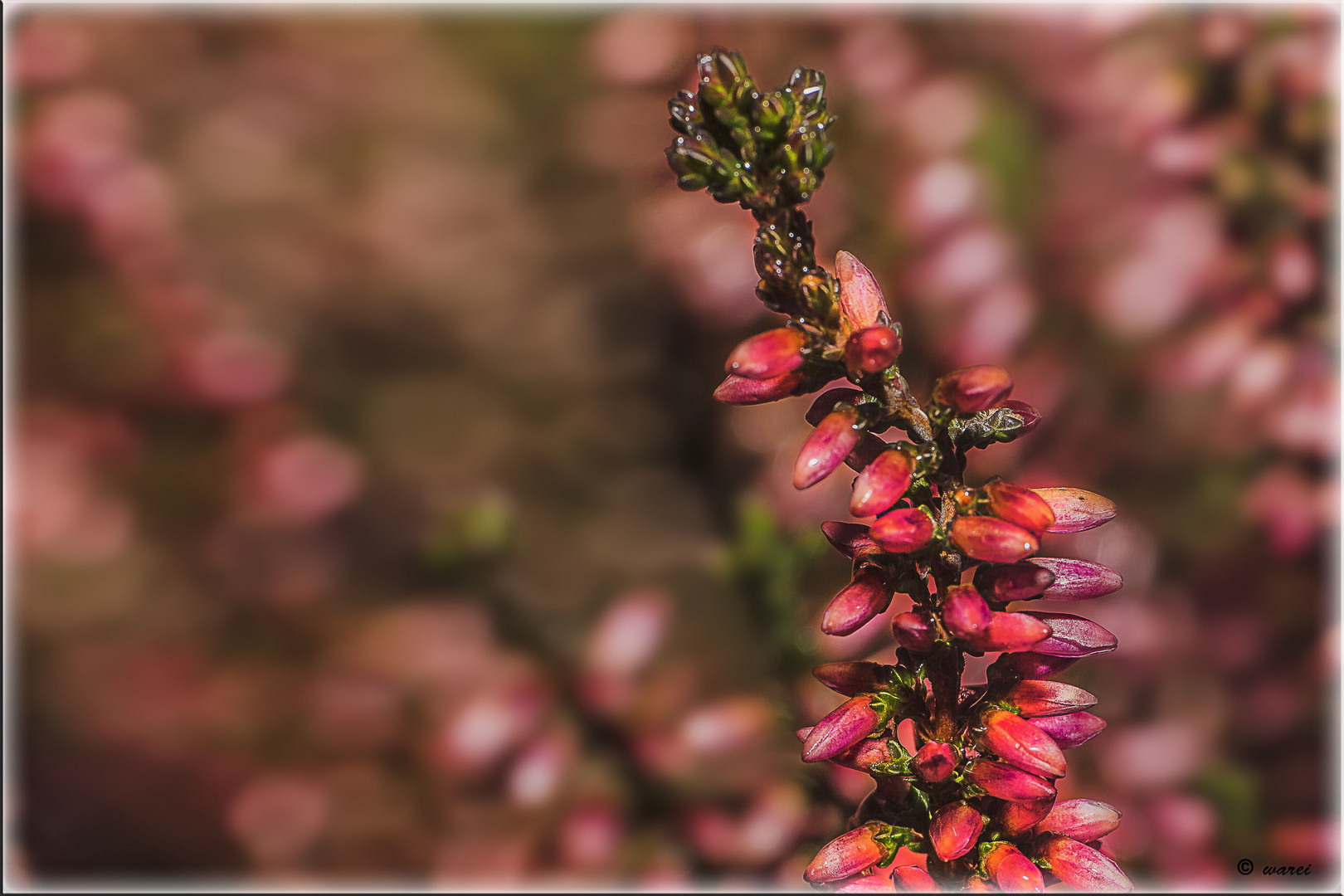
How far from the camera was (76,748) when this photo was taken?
2.33 feet

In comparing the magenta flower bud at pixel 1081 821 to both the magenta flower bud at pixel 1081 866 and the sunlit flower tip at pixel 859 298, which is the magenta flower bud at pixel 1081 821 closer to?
the magenta flower bud at pixel 1081 866

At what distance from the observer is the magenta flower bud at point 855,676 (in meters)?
0.22

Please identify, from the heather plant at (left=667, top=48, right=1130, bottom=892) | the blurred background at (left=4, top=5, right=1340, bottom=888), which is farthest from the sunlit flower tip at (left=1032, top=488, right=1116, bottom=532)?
the blurred background at (left=4, top=5, right=1340, bottom=888)

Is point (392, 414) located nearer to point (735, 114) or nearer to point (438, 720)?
point (438, 720)

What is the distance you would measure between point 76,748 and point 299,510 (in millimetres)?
262

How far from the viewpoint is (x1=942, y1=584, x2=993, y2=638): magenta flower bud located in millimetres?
190

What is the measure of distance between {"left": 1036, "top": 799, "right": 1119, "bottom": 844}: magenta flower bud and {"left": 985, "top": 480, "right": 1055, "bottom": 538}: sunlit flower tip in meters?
0.09

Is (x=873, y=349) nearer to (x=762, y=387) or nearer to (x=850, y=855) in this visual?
(x=762, y=387)

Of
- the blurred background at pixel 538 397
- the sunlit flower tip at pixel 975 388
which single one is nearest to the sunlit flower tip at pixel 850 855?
the sunlit flower tip at pixel 975 388

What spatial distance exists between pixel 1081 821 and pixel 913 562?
0.09m

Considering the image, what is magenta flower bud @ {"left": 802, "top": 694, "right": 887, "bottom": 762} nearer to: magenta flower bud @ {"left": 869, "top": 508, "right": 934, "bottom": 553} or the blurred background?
magenta flower bud @ {"left": 869, "top": 508, "right": 934, "bottom": 553}

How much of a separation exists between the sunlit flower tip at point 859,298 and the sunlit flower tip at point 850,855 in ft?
0.43

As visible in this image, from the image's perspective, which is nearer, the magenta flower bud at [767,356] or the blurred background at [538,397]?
the magenta flower bud at [767,356]

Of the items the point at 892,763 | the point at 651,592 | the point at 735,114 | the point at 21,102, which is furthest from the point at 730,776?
the point at 21,102
